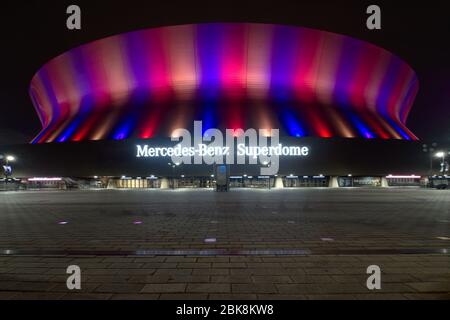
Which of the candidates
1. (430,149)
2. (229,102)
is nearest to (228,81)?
(229,102)

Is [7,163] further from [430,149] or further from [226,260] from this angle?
[430,149]

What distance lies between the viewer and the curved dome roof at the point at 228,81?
135 ft

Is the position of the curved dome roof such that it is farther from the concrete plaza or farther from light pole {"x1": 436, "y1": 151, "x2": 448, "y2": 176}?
the concrete plaza

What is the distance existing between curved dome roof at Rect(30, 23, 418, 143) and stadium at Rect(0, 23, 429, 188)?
0.13 meters

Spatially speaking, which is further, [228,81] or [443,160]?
[228,81]

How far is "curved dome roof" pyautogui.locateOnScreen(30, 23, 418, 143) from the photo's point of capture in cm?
4112

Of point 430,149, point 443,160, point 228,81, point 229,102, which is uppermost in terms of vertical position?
point 228,81

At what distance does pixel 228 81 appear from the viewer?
4453 cm

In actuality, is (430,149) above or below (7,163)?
above

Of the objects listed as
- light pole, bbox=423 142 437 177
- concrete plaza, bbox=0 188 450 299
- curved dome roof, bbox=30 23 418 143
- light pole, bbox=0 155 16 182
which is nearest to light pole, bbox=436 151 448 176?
light pole, bbox=423 142 437 177

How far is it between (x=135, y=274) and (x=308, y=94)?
145 ft

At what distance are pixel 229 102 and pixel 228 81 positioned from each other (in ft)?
9.24

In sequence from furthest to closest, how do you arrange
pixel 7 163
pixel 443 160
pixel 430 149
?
pixel 430 149 → pixel 7 163 → pixel 443 160

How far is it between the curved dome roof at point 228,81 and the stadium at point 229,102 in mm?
134
